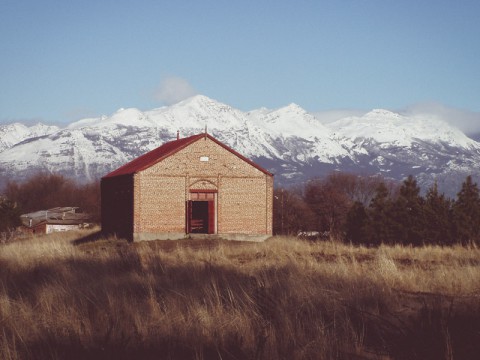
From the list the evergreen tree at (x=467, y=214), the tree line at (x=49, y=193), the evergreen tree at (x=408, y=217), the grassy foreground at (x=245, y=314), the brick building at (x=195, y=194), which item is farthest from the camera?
the tree line at (x=49, y=193)

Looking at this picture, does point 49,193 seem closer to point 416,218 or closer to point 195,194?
point 195,194

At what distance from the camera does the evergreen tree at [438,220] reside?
2970cm

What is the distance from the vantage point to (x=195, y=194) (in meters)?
36.0

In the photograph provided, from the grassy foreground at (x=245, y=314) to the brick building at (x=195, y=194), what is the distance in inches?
916

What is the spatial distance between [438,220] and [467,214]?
1.42 metres

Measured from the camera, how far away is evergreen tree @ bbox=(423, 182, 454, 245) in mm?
29703

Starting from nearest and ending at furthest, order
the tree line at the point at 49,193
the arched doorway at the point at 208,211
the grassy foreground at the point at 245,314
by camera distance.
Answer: the grassy foreground at the point at 245,314, the arched doorway at the point at 208,211, the tree line at the point at 49,193

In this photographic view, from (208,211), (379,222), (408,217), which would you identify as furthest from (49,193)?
(408,217)

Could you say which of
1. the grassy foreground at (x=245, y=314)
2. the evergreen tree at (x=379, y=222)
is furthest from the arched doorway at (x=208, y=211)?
the grassy foreground at (x=245, y=314)

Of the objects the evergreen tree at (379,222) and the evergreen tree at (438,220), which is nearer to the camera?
the evergreen tree at (438,220)

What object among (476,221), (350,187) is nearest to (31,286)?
(476,221)

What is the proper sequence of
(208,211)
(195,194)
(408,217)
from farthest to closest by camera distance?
1. (208,211)
2. (195,194)
3. (408,217)

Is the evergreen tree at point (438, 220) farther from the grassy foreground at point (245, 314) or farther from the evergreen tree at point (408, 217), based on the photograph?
the grassy foreground at point (245, 314)

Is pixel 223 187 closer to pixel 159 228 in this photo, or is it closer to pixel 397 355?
pixel 159 228
